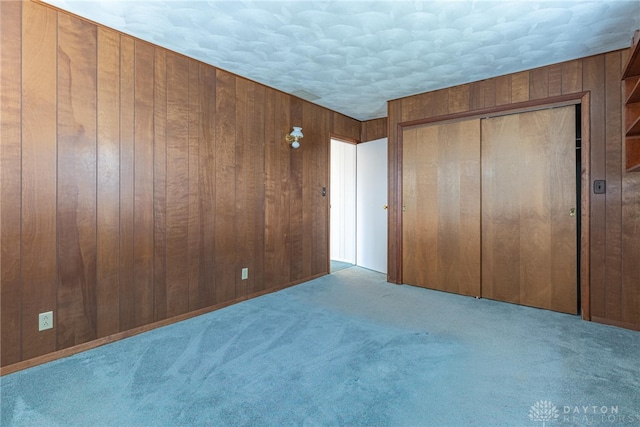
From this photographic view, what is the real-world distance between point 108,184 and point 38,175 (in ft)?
1.35

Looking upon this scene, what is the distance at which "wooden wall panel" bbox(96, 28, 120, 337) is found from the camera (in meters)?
2.38

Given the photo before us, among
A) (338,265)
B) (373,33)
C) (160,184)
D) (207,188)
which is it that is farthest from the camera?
(338,265)

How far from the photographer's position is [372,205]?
15.9ft

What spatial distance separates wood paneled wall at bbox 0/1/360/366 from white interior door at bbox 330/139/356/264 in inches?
72.7

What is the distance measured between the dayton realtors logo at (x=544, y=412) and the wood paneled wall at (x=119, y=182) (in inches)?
104

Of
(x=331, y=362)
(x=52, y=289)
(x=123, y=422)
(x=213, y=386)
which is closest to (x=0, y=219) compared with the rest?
(x=52, y=289)

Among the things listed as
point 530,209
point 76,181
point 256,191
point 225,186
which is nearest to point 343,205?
point 256,191

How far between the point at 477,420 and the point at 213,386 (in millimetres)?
1446

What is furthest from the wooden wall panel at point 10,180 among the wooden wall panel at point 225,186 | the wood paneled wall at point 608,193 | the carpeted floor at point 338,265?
the wood paneled wall at point 608,193

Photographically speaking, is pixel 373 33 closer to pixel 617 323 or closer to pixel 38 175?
pixel 38 175

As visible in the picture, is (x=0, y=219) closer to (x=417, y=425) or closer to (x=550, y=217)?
(x=417, y=425)

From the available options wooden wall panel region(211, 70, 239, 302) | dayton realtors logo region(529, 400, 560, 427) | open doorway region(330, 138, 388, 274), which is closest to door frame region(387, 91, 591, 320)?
open doorway region(330, 138, 388, 274)

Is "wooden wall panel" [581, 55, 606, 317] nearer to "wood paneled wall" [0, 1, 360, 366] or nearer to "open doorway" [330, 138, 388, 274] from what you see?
"open doorway" [330, 138, 388, 274]

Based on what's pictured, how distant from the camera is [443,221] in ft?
12.6
